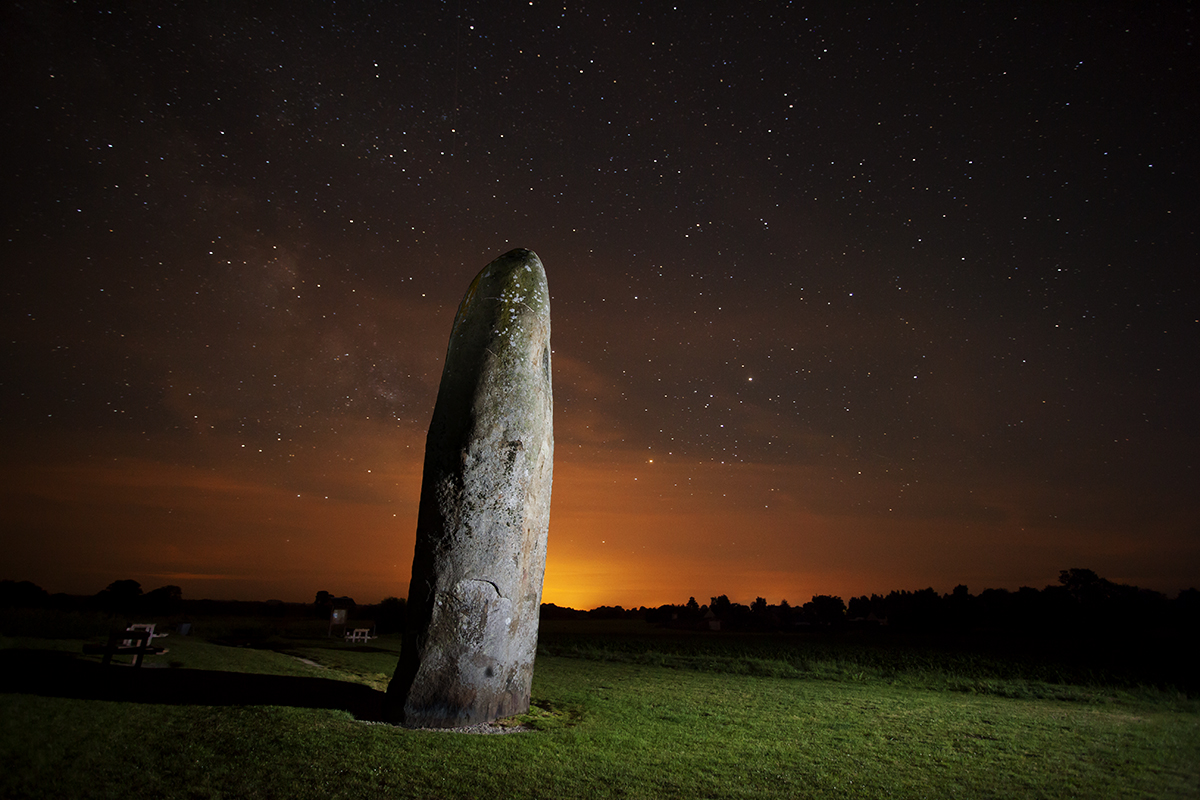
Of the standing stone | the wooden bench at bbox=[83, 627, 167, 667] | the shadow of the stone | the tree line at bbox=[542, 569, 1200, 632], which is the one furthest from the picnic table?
the tree line at bbox=[542, 569, 1200, 632]

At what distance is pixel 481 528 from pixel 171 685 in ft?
18.0

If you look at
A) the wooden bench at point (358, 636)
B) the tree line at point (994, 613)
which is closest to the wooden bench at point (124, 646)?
the wooden bench at point (358, 636)

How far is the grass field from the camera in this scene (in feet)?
20.7

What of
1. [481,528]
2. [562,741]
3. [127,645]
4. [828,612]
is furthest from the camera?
[828,612]

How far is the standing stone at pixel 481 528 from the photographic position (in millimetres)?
8992

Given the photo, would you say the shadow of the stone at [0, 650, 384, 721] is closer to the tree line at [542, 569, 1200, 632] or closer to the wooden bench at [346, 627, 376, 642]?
the wooden bench at [346, 627, 376, 642]

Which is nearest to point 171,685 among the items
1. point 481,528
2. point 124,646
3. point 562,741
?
point 124,646

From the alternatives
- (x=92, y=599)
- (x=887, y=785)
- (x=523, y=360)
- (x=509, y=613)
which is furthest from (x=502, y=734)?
(x=92, y=599)

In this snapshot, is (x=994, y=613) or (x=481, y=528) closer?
(x=481, y=528)

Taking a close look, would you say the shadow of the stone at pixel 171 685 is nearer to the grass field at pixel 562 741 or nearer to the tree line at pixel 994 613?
the grass field at pixel 562 741

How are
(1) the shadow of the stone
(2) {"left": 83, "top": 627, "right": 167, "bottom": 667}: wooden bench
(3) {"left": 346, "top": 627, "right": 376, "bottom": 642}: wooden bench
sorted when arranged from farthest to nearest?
(3) {"left": 346, "top": 627, "right": 376, "bottom": 642}: wooden bench, (2) {"left": 83, "top": 627, "right": 167, "bottom": 667}: wooden bench, (1) the shadow of the stone

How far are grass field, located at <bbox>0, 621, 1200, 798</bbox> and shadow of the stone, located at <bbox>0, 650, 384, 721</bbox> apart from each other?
0.16 ft

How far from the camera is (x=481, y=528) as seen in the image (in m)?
9.39

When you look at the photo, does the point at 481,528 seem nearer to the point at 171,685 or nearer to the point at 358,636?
the point at 171,685
